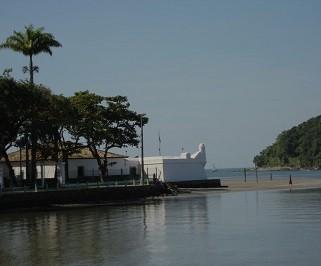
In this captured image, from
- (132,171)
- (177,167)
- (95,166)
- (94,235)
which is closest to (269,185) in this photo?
(177,167)

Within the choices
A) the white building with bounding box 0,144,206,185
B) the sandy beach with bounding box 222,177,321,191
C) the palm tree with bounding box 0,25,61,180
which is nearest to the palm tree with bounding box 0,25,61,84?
the palm tree with bounding box 0,25,61,180

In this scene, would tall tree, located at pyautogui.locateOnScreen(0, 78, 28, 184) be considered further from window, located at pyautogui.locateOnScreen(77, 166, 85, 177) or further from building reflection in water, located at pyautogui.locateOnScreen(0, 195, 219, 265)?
window, located at pyautogui.locateOnScreen(77, 166, 85, 177)

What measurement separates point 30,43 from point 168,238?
38.8 m

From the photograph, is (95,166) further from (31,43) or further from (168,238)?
(168,238)

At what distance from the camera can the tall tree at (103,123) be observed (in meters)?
72.7

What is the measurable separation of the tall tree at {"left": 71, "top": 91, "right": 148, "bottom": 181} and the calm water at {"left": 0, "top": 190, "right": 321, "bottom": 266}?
2790cm

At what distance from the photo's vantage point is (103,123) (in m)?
74.5

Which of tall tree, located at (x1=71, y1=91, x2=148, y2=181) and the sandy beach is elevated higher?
tall tree, located at (x1=71, y1=91, x2=148, y2=181)

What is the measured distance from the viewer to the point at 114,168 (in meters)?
82.9

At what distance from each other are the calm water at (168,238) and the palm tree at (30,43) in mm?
22704

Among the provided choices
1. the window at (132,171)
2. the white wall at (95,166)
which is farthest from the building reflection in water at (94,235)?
the window at (132,171)

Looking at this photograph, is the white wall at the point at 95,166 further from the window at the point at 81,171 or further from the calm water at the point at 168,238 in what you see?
the calm water at the point at 168,238

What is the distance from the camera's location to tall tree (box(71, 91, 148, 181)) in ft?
238

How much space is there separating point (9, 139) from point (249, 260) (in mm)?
39828
